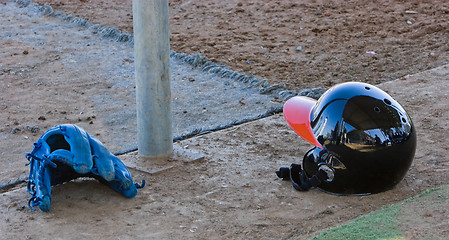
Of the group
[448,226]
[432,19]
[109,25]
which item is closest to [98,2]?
[109,25]

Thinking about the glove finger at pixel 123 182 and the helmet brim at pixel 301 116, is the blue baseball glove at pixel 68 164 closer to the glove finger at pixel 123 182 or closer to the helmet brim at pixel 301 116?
the glove finger at pixel 123 182

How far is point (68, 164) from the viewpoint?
474cm

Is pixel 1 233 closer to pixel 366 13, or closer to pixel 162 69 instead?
pixel 162 69

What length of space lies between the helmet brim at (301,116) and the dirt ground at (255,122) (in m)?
0.44

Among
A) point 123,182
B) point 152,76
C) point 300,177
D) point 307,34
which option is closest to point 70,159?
point 123,182

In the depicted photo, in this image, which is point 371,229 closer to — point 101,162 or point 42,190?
point 101,162

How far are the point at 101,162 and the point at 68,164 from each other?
25 centimetres

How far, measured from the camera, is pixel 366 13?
11.0 metres

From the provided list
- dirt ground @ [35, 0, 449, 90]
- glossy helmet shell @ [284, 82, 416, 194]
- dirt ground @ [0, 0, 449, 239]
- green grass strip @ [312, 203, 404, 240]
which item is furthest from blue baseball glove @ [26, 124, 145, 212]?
dirt ground @ [35, 0, 449, 90]

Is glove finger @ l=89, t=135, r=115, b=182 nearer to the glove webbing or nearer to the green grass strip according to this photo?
the glove webbing

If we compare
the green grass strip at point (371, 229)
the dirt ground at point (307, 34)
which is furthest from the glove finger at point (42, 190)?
the dirt ground at point (307, 34)

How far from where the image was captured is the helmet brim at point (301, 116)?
202 inches

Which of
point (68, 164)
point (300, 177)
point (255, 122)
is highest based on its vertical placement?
point (68, 164)

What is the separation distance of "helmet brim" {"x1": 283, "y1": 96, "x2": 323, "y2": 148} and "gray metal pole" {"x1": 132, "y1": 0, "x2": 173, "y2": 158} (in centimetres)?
109
